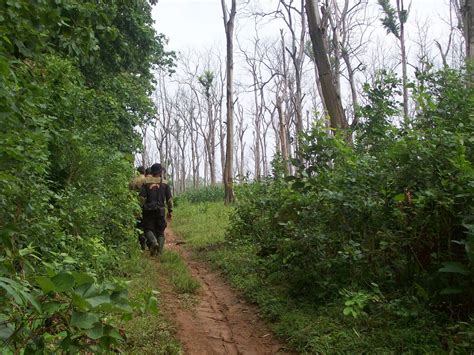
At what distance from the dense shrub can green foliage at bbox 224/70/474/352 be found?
0.03 feet

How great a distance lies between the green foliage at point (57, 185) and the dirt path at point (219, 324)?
1.01 metres

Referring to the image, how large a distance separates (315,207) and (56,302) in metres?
3.67

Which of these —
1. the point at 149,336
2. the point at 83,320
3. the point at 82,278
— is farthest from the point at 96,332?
the point at 149,336

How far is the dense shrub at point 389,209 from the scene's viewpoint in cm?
339

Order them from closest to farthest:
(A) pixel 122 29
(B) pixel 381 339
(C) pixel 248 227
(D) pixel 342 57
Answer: (B) pixel 381 339 → (C) pixel 248 227 → (A) pixel 122 29 → (D) pixel 342 57

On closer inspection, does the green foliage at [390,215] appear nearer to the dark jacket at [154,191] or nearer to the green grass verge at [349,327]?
the green grass verge at [349,327]

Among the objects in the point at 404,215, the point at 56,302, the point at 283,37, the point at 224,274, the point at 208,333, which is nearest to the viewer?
the point at 56,302

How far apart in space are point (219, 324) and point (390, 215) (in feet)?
6.83

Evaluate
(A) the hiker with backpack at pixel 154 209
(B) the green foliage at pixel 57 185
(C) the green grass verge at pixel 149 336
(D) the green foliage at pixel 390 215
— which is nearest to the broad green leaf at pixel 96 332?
(B) the green foliage at pixel 57 185

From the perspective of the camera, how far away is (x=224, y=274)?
6219 millimetres

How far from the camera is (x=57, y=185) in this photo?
16.9ft

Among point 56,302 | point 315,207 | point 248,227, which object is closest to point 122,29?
point 248,227

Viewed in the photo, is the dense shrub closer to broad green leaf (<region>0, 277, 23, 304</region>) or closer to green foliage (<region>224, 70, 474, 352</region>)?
green foliage (<region>224, 70, 474, 352</region>)

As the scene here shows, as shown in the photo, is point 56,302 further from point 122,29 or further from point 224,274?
point 122,29
